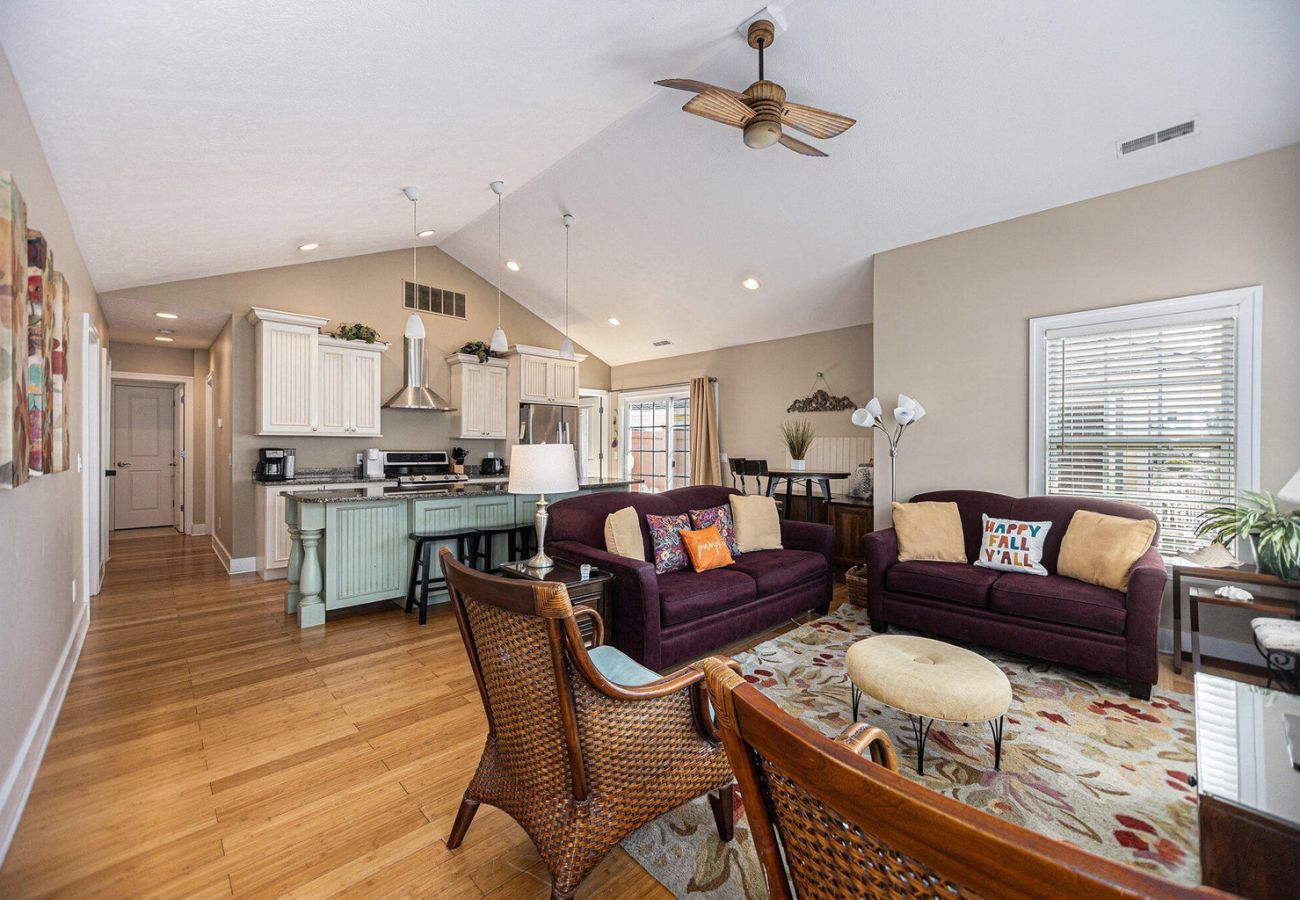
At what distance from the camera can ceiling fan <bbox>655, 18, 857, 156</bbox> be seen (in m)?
2.57

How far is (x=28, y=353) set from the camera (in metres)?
1.90

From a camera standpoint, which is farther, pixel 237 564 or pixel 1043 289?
pixel 237 564

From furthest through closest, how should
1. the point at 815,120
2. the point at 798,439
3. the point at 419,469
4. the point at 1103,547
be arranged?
the point at 419,469, the point at 798,439, the point at 1103,547, the point at 815,120

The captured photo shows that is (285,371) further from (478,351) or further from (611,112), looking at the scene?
(611,112)

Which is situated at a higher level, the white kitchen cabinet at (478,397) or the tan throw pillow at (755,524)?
the white kitchen cabinet at (478,397)

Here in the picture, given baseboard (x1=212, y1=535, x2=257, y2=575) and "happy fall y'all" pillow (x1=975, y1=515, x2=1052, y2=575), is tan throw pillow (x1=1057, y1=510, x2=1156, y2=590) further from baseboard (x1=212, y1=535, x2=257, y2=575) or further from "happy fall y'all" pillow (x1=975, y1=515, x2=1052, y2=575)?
baseboard (x1=212, y1=535, x2=257, y2=575)

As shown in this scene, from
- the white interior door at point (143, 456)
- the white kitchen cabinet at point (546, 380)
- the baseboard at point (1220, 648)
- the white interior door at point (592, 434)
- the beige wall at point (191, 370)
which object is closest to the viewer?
the baseboard at point (1220, 648)

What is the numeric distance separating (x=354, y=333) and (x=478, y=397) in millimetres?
1545

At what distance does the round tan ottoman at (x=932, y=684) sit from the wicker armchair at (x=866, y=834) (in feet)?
4.82

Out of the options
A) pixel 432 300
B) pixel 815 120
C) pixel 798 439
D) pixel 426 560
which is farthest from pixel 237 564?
pixel 815 120

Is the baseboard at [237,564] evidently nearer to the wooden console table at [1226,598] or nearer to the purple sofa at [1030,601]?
the purple sofa at [1030,601]

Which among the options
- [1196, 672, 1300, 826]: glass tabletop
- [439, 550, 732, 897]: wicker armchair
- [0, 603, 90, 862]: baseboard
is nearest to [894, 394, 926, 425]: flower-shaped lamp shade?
[1196, 672, 1300, 826]: glass tabletop

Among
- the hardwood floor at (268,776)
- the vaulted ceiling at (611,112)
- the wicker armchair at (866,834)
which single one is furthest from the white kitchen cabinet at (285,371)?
the wicker armchair at (866,834)

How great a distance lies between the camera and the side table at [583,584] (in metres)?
2.84
